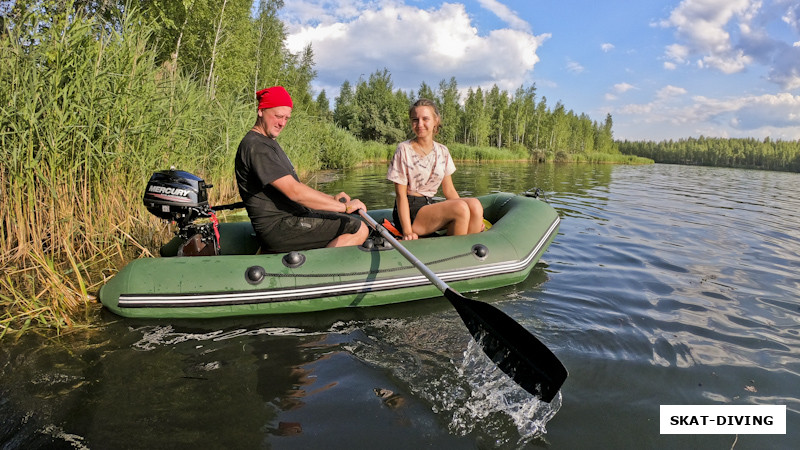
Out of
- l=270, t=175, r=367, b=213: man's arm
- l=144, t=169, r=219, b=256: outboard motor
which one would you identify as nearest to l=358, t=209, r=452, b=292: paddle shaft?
l=270, t=175, r=367, b=213: man's arm

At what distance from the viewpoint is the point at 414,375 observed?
236 cm

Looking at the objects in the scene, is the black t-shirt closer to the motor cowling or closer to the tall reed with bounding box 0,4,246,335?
the motor cowling

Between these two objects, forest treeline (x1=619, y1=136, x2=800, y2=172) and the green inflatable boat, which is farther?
forest treeline (x1=619, y1=136, x2=800, y2=172)

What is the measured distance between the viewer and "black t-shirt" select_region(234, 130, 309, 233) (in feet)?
10.2

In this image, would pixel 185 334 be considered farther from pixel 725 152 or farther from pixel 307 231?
pixel 725 152

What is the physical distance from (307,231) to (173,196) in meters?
0.99

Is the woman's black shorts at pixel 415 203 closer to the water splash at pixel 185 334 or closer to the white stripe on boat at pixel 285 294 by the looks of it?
the white stripe on boat at pixel 285 294

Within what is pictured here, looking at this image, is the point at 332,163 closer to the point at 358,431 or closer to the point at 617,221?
the point at 617,221

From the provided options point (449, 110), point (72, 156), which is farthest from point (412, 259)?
point (449, 110)

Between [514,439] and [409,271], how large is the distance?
1.68 meters

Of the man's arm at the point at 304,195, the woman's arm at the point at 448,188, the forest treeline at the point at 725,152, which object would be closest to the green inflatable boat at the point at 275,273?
the man's arm at the point at 304,195

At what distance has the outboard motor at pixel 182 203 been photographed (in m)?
3.21

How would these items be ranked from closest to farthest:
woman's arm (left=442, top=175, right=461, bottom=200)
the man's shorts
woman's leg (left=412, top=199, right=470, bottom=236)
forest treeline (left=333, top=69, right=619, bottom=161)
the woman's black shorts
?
1. the man's shorts
2. woman's leg (left=412, top=199, right=470, bottom=236)
3. the woman's black shorts
4. woman's arm (left=442, top=175, right=461, bottom=200)
5. forest treeline (left=333, top=69, right=619, bottom=161)

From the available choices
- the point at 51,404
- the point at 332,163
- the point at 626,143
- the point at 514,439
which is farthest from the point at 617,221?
A: the point at 626,143
